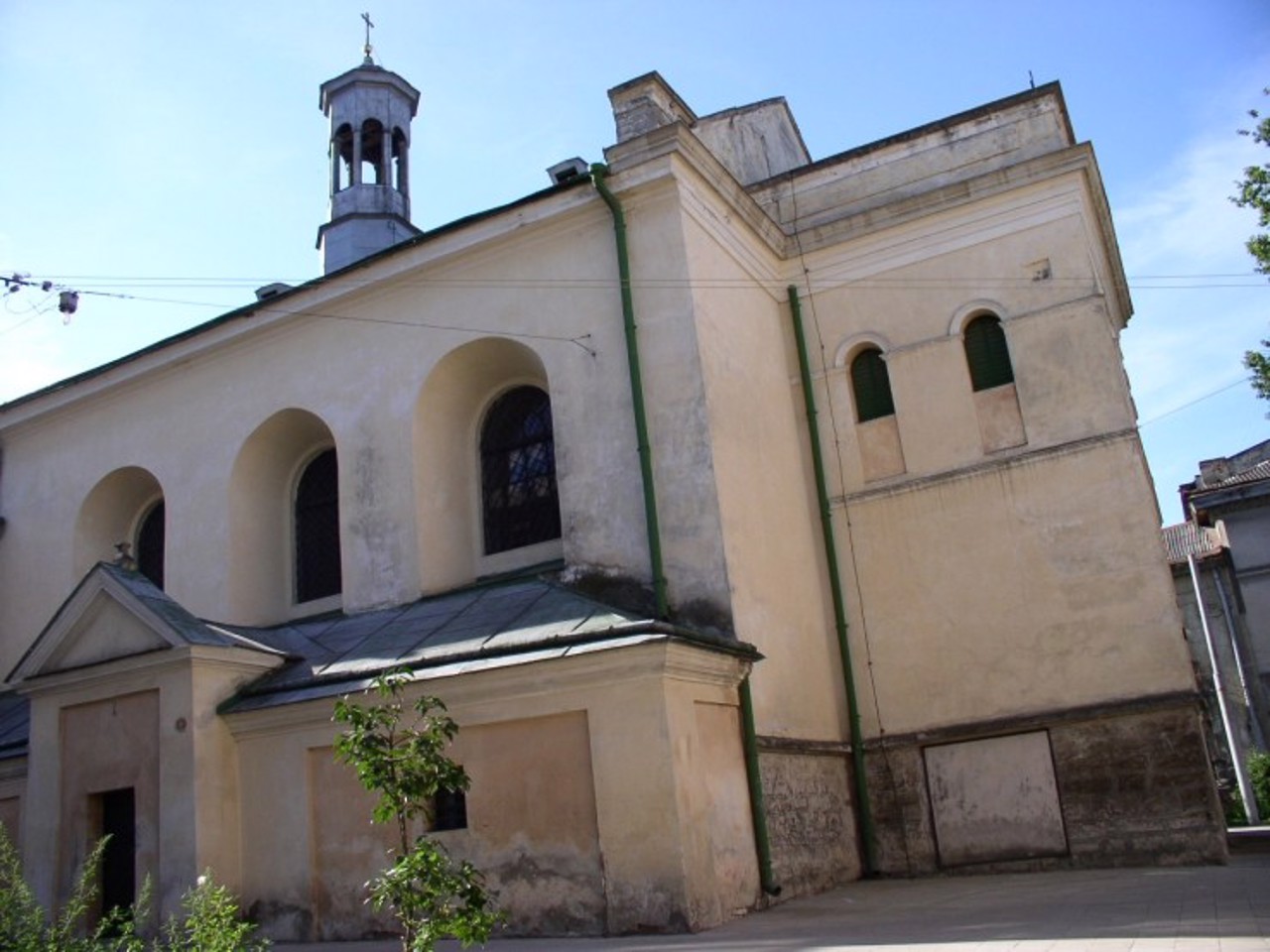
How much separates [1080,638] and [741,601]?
456 centimetres

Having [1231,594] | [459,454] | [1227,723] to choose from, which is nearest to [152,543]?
[459,454]

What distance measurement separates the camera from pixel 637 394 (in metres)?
13.3

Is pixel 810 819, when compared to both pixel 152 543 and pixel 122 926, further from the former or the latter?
pixel 152 543

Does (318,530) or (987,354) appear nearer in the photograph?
(987,354)

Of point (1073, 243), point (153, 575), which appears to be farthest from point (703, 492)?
point (153, 575)

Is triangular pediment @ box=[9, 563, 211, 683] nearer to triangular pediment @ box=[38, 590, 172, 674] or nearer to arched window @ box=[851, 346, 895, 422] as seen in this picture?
triangular pediment @ box=[38, 590, 172, 674]

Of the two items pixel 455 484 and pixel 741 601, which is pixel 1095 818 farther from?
pixel 455 484

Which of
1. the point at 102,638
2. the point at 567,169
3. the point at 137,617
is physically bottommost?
the point at 102,638

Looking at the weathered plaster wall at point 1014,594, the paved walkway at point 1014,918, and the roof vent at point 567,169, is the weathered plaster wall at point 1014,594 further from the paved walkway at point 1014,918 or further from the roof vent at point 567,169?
the roof vent at point 567,169

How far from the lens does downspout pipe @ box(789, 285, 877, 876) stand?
14.5 m

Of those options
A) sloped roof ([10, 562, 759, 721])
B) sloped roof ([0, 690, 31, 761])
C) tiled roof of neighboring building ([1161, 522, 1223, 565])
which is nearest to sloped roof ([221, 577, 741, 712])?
sloped roof ([10, 562, 759, 721])

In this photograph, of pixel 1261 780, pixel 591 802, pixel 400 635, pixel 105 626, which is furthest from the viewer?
pixel 1261 780

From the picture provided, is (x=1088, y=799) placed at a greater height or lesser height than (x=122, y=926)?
lesser

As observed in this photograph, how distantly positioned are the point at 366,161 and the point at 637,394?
38.0 ft
